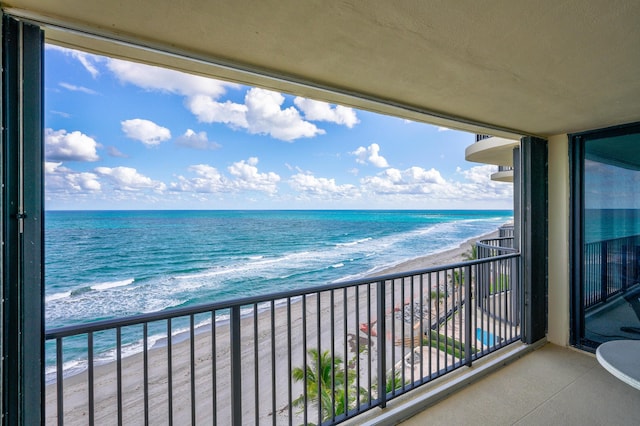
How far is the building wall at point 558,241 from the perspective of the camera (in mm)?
2773

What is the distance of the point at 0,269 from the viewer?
935 mm

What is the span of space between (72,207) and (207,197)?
10.7 metres

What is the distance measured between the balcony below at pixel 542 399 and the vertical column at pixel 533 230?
1.37ft

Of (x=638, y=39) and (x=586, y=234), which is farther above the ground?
(x=638, y=39)

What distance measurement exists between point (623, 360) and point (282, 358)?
6.64m

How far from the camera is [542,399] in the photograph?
6.57 feet

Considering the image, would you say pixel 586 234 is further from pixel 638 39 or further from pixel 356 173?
pixel 356 173

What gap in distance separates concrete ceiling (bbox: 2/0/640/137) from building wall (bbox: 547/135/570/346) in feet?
3.59

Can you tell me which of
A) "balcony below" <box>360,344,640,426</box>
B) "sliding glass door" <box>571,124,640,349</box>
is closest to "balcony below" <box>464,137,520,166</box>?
"sliding glass door" <box>571,124,640,349</box>

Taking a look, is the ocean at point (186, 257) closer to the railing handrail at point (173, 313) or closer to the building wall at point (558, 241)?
the railing handrail at point (173, 313)

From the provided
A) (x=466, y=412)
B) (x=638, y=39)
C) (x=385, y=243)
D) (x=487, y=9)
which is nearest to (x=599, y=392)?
(x=466, y=412)

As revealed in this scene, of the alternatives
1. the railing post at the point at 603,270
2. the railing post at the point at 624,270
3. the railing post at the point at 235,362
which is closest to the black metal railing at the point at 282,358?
the railing post at the point at 235,362

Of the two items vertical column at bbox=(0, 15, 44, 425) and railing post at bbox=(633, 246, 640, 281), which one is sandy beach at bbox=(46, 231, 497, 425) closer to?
railing post at bbox=(633, 246, 640, 281)

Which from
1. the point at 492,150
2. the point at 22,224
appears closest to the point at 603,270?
the point at 492,150
